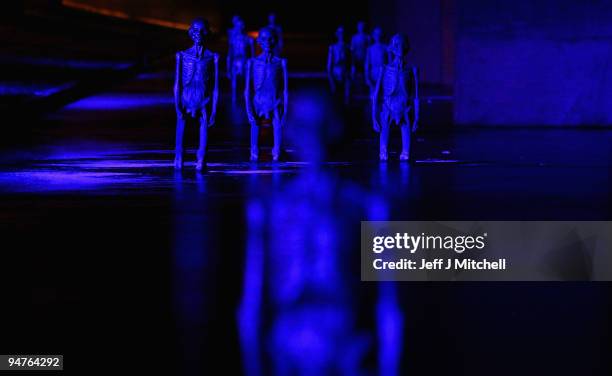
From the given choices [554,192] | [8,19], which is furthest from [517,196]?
[8,19]

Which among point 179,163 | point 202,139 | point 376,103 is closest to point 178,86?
point 202,139

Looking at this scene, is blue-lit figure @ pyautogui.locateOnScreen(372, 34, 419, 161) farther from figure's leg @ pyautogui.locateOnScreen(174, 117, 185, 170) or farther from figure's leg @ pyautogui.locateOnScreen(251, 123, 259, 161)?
figure's leg @ pyautogui.locateOnScreen(174, 117, 185, 170)

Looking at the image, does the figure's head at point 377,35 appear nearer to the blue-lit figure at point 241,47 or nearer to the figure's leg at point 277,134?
the blue-lit figure at point 241,47

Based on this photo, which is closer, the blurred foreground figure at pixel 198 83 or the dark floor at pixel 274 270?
the dark floor at pixel 274 270

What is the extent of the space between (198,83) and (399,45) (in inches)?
100

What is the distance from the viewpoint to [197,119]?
528 inches

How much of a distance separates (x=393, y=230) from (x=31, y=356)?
13.1 ft

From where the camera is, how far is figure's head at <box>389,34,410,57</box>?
539 inches

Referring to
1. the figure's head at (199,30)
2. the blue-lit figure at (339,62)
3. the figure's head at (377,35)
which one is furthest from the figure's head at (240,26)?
the figure's head at (199,30)

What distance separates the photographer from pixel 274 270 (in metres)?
7.33

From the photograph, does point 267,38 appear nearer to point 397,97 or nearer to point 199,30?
point 199,30

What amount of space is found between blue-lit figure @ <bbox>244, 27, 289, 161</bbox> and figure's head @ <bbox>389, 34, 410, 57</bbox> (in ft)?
4.47

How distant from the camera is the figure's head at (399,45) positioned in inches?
539

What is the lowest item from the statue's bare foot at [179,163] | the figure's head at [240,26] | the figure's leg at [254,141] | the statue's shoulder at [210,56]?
the statue's bare foot at [179,163]
